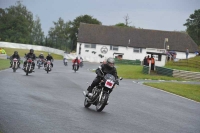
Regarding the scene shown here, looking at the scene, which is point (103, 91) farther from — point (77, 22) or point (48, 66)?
point (77, 22)

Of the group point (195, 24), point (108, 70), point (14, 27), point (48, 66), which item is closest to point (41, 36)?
point (14, 27)

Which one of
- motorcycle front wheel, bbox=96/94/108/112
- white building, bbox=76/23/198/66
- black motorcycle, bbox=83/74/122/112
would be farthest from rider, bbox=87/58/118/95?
white building, bbox=76/23/198/66

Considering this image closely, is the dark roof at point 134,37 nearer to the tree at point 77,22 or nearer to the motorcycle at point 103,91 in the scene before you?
the tree at point 77,22

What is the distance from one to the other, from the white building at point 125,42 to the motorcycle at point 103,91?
85.1 m

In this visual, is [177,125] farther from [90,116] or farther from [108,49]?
[108,49]

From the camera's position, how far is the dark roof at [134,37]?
336ft

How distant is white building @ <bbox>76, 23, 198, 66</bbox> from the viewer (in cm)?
10231

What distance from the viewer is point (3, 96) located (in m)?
16.0

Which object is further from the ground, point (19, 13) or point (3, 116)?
point (19, 13)

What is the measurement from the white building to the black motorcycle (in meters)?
85.1

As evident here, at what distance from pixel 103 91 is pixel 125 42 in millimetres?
89341

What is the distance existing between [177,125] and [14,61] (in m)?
22.4

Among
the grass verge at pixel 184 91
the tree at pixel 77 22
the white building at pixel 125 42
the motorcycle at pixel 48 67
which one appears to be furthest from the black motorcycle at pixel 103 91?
the tree at pixel 77 22

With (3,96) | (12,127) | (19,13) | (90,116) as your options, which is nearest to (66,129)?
(12,127)
